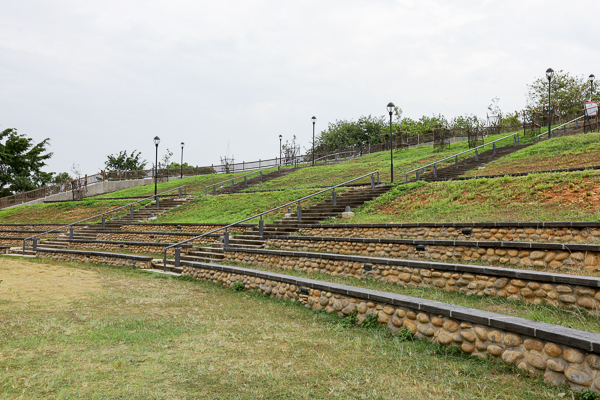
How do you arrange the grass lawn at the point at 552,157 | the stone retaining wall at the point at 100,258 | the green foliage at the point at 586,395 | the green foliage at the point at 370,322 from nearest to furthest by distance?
the green foliage at the point at 586,395 → the green foliage at the point at 370,322 → the stone retaining wall at the point at 100,258 → the grass lawn at the point at 552,157

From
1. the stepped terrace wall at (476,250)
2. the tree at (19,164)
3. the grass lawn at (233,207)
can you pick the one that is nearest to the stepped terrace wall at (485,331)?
the stepped terrace wall at (476,250)

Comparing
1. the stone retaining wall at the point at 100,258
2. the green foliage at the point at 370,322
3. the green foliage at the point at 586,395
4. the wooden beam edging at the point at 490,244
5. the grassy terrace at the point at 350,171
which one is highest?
the grassy terrace at the point at 350,171

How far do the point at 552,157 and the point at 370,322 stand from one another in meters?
14.6

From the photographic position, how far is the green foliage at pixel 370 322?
A: 5.61m

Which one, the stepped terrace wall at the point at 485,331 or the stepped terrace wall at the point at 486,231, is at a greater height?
the stepped terrace wall at the point at 486,231

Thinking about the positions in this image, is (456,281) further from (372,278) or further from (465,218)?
(465,218)

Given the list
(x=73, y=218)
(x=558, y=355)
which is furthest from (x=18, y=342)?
(x=73, y=218)

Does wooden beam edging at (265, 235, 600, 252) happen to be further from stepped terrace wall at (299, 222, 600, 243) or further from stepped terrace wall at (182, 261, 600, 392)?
stepped terrace wall at (182, 261, 600, 392)

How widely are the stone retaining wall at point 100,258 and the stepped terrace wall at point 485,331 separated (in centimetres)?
825

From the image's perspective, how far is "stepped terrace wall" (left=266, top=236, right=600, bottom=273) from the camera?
6091 millimetres

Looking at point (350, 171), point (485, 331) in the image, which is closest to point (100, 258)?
point (485, 331)

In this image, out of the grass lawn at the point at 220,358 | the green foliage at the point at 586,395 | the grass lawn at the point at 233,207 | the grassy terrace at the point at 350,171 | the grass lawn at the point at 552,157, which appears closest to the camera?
the green foliage at the point at 586,395

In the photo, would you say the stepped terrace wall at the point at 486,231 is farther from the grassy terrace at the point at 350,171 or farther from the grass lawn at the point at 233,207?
the grassy terrace at the point at 350,171

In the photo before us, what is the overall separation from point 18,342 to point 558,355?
6147mm
